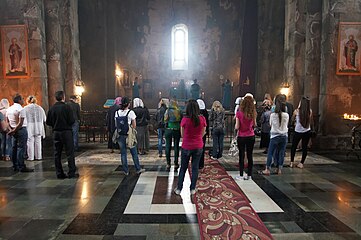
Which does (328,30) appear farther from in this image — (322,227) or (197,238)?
Result: (197,238)

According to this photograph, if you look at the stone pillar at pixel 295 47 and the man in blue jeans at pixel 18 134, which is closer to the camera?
the man in blue jeans at pixel 18 134

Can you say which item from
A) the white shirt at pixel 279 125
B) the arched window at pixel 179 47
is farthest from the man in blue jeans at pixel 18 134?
the arched window at pixel 179 47

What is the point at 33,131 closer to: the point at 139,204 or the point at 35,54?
the point at 35,54

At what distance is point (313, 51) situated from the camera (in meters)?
10.6

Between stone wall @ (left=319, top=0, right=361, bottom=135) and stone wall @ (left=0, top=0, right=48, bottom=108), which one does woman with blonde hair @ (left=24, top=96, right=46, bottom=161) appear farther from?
stone wall @ (left=319, top=0, right=361, bottom=135)

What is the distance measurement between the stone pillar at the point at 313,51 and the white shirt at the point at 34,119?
9.37 meters

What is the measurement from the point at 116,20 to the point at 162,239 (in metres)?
18.9

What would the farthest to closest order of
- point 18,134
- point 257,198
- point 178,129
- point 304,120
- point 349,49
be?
1. point 349,49
2. point 304,120
3. point 18,134
4. point 178,129
5. point 257,198

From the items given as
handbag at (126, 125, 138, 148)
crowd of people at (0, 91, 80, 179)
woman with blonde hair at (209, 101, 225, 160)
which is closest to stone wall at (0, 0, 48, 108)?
crowd of people at (0, 91, 80, 179)

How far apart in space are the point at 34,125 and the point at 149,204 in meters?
4.90

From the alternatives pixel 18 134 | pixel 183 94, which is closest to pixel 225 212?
pixel 18 134

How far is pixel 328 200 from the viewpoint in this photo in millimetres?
4941

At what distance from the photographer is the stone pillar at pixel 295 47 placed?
37.8 feet

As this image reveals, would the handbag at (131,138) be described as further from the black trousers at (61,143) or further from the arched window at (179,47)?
the arched window at (179,47)
